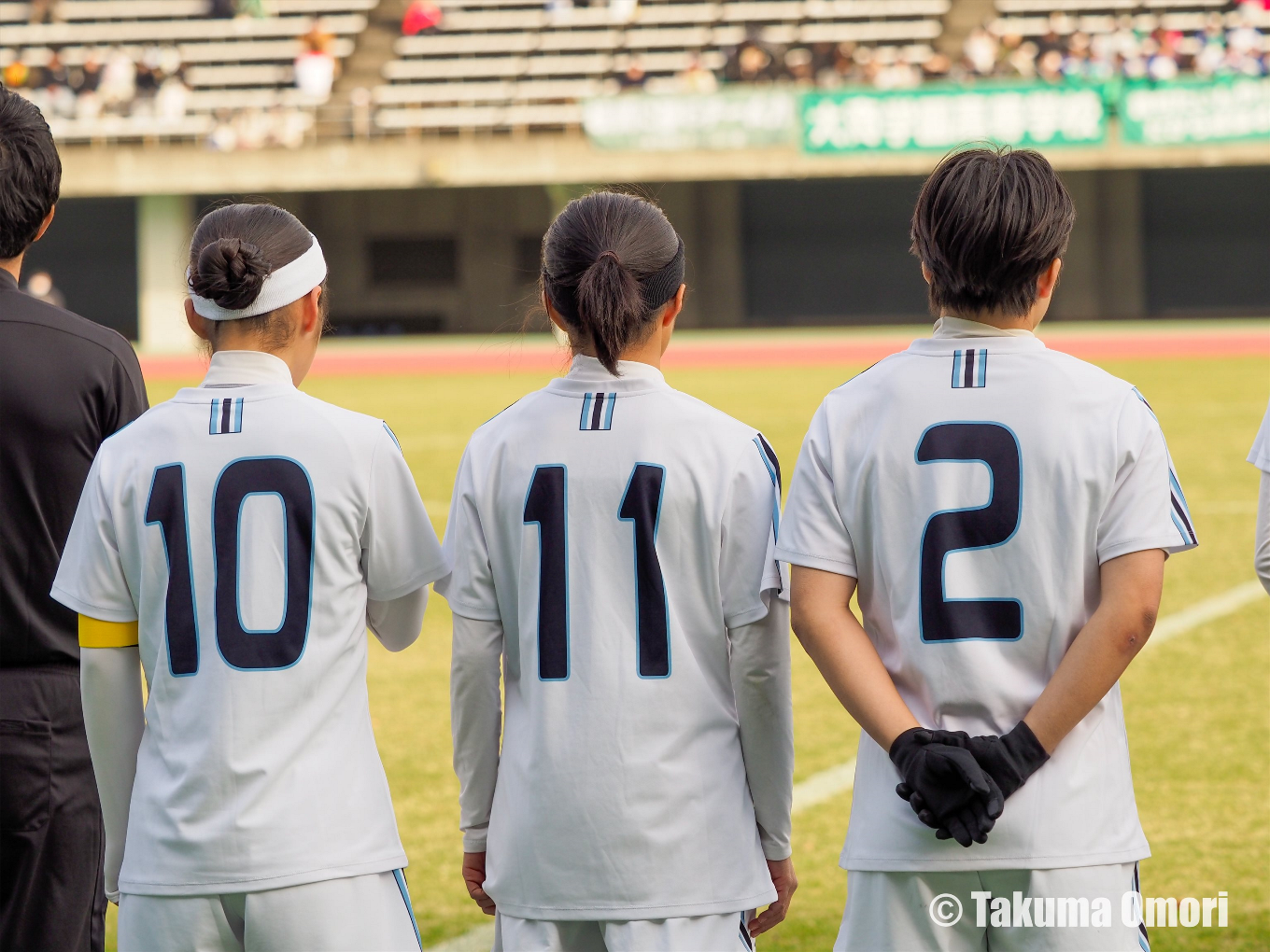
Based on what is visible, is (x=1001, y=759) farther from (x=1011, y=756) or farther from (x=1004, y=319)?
(x=1004, y=319)

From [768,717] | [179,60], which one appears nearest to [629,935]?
[768,717]

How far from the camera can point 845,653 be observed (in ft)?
6.94

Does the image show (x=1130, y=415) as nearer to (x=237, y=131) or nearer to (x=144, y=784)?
(x=144, y=784)

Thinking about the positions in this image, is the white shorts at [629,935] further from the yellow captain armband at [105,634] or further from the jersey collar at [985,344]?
the jersey collar at [985,344]

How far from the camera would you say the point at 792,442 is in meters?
12.9

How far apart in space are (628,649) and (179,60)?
34237 mm

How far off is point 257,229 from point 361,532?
49 centimetres

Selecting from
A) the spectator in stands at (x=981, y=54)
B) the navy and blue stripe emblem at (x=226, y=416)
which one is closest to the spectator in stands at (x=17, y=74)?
the spectator in stands at (x=981, y=54)

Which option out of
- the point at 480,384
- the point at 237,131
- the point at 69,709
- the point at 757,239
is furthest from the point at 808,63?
the point at 69,709

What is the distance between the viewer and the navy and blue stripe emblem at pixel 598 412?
2.25 meters

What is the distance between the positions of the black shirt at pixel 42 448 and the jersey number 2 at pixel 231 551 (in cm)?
46

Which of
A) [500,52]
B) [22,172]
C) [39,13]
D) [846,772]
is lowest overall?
[846,772]

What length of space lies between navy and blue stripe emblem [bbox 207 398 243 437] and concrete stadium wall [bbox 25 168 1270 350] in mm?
28634

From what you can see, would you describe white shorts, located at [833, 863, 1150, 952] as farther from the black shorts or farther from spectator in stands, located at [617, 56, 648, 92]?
spectator in stands, located at [617, 56, 648, 92]
